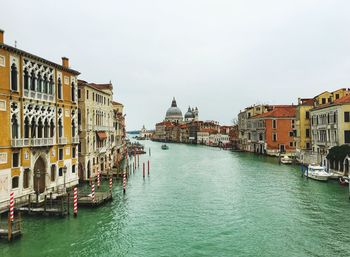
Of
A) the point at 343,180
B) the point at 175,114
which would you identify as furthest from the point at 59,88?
the point at 175,114

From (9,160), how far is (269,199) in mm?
14878

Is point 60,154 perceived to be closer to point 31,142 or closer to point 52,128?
point 52,128

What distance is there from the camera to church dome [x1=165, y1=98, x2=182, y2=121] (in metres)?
188

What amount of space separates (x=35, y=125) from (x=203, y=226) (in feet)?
34.6

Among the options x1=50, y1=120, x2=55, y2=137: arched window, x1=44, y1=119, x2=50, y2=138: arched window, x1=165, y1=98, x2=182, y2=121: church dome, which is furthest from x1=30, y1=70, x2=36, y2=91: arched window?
x1=165, y1=98, x2=182, y2=121: church dome

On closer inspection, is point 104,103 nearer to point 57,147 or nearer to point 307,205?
point 57,147

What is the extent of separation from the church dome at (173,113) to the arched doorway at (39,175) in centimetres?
16689

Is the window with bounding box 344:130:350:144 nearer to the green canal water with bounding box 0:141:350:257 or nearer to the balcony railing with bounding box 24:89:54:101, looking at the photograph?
the green canal water with bounding box 0:141:350:257

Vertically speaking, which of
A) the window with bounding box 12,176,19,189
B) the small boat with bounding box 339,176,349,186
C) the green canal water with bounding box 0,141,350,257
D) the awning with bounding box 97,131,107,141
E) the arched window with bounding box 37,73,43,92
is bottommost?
the green canal water with bounding box 0,141,350,257

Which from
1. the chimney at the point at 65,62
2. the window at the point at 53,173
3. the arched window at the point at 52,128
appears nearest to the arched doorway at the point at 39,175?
the window at the point at 53,173

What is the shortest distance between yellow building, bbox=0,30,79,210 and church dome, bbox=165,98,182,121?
536ft

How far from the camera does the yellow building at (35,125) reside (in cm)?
1712

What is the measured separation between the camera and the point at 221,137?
112250 millimetres

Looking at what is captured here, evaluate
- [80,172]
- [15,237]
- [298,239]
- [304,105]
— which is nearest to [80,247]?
[15,237]
